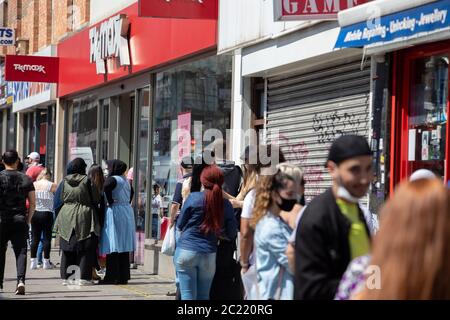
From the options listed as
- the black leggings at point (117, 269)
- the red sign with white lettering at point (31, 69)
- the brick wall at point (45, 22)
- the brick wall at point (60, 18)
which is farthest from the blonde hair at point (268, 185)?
the brick wall at point (45, 22)

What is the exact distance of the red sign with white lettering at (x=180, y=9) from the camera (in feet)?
42.7

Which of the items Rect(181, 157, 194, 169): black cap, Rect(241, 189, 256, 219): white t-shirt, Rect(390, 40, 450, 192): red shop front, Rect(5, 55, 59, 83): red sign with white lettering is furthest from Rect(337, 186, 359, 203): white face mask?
Rect(5, 55, 59, 83): red sign with white lettering

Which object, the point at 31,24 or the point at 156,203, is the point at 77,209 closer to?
the point at 156,203

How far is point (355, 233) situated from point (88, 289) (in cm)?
902

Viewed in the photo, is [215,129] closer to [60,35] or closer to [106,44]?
[106,44]

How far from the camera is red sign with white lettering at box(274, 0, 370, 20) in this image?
979cm

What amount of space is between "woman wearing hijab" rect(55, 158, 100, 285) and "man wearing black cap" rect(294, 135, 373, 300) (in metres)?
8.84

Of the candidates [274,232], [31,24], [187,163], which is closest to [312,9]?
[187,163]

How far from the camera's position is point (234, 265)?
29.9ft

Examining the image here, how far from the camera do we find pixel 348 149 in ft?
15.0

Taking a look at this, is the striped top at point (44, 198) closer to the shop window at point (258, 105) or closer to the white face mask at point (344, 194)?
the shop window at point (258, 105)

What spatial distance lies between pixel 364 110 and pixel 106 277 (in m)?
5.40

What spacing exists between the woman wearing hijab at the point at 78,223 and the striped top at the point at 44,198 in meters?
2.59
